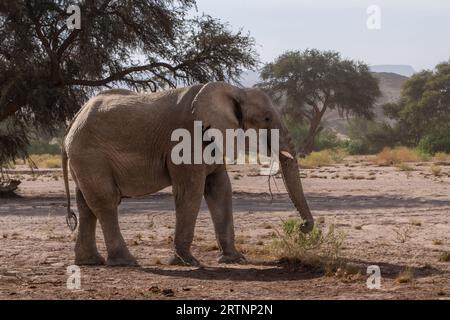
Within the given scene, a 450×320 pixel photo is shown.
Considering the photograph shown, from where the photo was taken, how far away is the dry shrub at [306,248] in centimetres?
973

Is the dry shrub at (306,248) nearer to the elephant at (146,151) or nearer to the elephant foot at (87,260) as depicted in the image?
the elephant at (146,151)

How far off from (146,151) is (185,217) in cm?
90

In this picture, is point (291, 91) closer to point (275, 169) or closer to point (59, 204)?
point (59, 204)

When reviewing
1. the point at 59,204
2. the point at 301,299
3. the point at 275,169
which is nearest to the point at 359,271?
the point at 301,299

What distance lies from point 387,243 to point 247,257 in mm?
2084

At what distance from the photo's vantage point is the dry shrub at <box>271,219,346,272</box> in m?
9.73

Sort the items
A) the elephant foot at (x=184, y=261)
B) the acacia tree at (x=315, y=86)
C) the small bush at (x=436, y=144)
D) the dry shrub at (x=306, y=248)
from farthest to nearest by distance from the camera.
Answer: the acacia tree at (x=315, y=86)
the small bush at (x=436, y=144)
the elephant foot at (x=184, y=261)
the dry shrub at (x=306, y=248)

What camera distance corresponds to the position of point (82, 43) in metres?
22.4

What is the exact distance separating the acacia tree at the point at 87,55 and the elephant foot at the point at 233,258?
11.9 meters

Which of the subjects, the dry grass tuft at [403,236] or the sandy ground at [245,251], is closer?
the sandy ground at [245,251]

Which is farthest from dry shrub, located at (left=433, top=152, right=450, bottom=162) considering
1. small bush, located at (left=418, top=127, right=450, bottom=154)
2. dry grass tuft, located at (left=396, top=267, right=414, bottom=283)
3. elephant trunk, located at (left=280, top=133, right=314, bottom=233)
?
dry grass tuft, located at (left=396, top=267, right=414, bottom=283)

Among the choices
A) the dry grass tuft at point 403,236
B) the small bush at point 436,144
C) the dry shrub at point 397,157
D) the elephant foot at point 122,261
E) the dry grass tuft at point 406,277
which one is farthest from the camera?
the small bush at point 436,144

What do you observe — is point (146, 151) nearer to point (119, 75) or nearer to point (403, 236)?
point (403, 236)

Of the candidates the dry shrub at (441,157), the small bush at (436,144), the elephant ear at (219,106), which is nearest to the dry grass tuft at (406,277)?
the elephant ear at (219,106)
